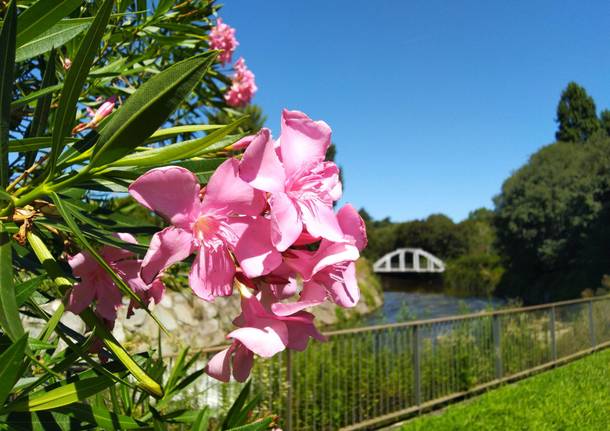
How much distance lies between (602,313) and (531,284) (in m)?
16.4

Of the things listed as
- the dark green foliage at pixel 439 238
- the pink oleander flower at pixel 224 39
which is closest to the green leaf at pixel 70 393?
the pink oleander flower at pixel 224 39

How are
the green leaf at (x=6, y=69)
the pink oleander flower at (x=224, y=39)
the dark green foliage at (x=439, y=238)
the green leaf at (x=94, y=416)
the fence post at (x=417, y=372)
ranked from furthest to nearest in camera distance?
1. the dark green foliage at (x=439, y=238)
2. the fence post at (x=417, y=372)
3. the pink oleander flower at (x=224, y=39)
4. the green leaf at (x=94, y=416)
5. the green leaf at (x=6, y=69)

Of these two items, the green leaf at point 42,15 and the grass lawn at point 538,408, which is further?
the grass lawn at point 538,408

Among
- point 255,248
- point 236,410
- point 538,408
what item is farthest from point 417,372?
point 255,248

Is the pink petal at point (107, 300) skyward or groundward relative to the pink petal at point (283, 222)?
groundward

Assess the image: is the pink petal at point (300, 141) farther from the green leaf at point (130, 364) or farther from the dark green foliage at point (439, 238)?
the dark green foliage at point (439, 238)

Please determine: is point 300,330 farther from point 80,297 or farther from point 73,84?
point 73,84

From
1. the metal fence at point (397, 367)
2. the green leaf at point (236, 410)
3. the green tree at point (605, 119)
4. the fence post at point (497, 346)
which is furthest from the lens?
the green tree at point (605, 119)

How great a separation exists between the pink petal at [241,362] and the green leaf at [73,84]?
0.94 ft

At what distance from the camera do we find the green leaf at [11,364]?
0.50 metres

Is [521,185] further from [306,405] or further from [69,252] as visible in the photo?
[69,252]

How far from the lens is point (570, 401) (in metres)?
5.61

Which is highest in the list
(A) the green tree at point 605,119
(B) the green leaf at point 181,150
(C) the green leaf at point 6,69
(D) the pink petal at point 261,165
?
(A) the green tree at point 605,119

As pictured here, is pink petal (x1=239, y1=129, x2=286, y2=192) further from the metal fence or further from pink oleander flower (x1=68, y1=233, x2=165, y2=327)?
the metal fence
